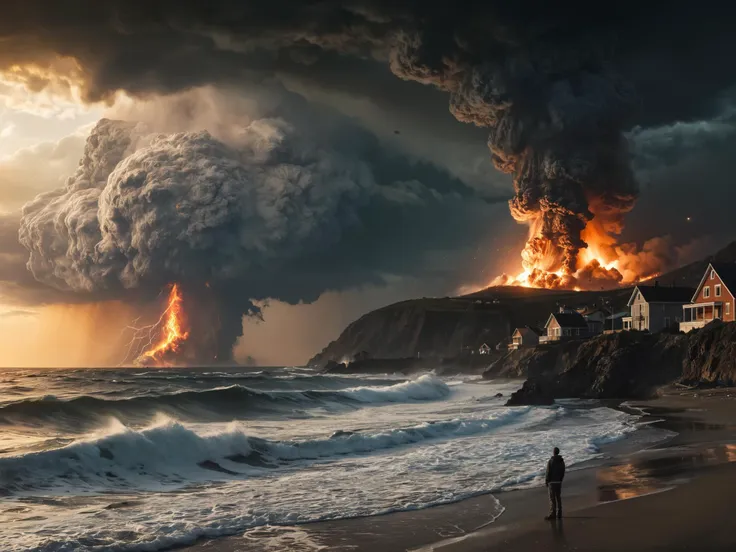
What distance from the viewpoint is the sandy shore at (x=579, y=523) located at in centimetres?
1227

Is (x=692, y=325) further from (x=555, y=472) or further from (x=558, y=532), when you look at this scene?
(x=558, y=532)

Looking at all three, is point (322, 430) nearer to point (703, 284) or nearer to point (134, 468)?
point (134, 468)

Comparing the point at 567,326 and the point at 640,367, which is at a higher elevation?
the point at 567,326

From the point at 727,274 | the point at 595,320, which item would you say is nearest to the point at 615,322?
the point at 595,320

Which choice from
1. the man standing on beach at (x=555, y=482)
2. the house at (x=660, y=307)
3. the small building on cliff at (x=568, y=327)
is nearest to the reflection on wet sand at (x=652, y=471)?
the man standing on beach at (x=555, y=482)

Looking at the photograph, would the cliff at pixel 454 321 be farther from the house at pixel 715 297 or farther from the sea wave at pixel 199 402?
the sea wave at pixel 199 402

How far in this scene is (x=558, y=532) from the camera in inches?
512

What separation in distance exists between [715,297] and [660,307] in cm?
1389

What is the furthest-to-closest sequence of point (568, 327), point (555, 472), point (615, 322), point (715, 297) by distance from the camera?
point (568, 327) < point (615, 322) < point (715, 297) < point (555, 472)

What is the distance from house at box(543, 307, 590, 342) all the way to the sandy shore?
82.3 metres

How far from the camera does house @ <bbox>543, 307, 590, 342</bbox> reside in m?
100

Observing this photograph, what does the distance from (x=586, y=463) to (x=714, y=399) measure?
72.8 feet

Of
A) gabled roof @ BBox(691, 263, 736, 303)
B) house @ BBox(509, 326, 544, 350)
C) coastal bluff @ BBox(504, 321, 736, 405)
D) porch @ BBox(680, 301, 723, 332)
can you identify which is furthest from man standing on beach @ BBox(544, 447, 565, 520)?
house @ BBox(509, 326, 544, 350)

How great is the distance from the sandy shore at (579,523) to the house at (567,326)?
82.3 m
